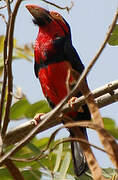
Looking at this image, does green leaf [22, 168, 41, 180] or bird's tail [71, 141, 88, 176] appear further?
bird's tail [71, 141, 88, 176]

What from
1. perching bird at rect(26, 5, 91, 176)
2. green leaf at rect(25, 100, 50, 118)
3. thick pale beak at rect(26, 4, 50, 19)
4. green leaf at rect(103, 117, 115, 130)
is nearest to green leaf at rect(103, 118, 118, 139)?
green leaf at rect(103, 117, 115, 130)

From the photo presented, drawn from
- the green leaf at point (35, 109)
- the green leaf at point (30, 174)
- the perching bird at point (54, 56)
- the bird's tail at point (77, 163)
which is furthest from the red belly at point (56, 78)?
the green leaf at point (30, 174)

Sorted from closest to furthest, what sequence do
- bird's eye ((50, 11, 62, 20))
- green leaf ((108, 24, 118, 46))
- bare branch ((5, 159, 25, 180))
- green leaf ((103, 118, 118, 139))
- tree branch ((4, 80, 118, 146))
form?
bare branch ((5, 159, 25, 180))
green leaf ((108, 24, 118, 46))
tree branch ((4, 80, 118, 146))
green leaf ((103, 118, 118, 139))
bird's eye ((50, 11, 62, 20))

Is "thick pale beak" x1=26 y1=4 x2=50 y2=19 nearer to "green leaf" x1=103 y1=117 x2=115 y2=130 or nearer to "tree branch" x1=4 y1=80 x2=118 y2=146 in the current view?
"green leaf" x1=103 y1=117 x2=115 y2=130

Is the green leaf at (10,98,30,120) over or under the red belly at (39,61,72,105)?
over

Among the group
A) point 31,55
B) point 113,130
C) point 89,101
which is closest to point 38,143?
point 113,130

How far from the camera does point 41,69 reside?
3895 mm

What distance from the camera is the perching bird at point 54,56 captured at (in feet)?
12.5

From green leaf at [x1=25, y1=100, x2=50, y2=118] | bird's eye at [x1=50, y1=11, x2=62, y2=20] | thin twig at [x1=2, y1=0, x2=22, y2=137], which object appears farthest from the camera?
bird's eye at [x1=50, y1=11, x2=62, y2=20]

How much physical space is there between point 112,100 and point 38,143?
1.72 ft

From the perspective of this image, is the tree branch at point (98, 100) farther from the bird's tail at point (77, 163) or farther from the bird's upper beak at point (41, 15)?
the bird's upper beak at point (41, 15)

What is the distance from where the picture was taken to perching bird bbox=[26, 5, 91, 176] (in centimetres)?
382

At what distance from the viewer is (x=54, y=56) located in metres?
3.88

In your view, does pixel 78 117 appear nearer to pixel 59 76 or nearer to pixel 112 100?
pixel 59 76
